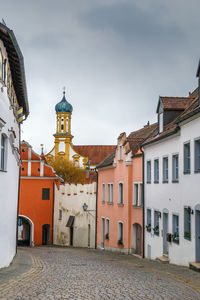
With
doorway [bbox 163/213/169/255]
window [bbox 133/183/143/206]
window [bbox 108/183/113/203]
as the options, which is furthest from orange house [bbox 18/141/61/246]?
doorway [bbox 163/213/169/255]

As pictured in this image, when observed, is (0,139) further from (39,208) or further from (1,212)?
(39,208)

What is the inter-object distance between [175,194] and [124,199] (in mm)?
10125

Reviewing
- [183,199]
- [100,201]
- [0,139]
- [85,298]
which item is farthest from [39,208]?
[85,298]

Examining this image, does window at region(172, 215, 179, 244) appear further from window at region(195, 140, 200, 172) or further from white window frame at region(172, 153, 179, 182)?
window at region(195, 140, 200, 172)

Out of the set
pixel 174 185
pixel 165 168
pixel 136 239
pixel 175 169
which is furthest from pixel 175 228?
pixel 136 239

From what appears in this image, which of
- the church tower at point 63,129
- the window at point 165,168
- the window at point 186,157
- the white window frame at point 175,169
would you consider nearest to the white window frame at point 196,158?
the window at point 186,157

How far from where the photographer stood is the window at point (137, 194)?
2661 centimetres

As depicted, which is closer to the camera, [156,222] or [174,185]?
[174,185]

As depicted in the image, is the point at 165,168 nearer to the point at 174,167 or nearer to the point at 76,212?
the point at 174,167

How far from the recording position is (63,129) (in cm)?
9100

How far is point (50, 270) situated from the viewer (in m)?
15.3

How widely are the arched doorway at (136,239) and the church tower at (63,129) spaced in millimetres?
61425

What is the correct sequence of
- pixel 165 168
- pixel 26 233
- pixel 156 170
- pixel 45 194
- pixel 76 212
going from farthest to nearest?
pixel 26 233 → pixel 45 194 → pixel 76 212 → pixel 156 170 → pixel 165 168

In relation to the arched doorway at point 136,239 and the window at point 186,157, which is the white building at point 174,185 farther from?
the arched doorway at point 136,239
